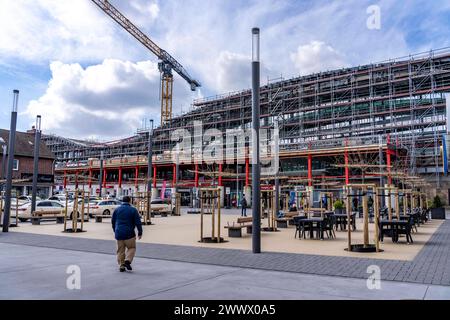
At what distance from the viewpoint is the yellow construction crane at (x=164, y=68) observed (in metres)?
72.7

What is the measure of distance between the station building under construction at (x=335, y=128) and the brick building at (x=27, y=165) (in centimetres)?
283

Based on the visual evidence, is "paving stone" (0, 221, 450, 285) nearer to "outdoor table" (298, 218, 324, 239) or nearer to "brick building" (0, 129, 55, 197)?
"outdoor table" (298, 218, 324, 239)

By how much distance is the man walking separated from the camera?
7867 mm

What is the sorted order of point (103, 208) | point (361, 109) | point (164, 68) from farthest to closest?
point (164, 68) < point (361, 109) < point (103, 208)

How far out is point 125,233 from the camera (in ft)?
25.9

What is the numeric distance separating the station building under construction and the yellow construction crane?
19.1 m

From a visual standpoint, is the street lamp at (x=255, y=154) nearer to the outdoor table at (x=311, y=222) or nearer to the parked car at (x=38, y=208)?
the outdoor table at (x=311, y=222)

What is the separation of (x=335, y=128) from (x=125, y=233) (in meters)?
50.7

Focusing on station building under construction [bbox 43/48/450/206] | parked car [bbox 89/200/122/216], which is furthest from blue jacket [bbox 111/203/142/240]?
station building under construction [bbox 43/48/450/206]

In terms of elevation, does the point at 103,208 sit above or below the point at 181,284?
above

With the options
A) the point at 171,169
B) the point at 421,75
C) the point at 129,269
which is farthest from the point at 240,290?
the point at 171,169

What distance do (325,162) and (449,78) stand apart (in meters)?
19.0

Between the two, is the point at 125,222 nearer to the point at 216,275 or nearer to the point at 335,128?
the point at 216,275

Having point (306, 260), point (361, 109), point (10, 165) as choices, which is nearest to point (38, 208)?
point (10, 165)
